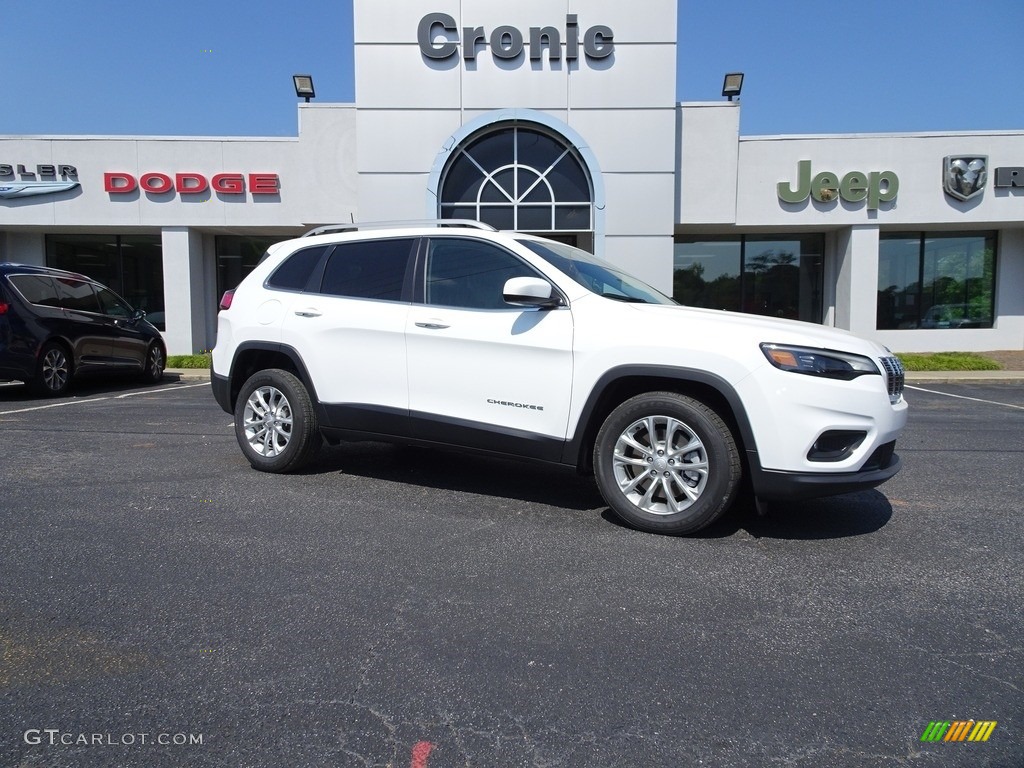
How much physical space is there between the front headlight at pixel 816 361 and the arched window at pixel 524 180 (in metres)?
11.9

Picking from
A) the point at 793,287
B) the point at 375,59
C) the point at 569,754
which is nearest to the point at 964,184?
the point at 793,287

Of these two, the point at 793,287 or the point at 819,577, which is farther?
the point at 793,287

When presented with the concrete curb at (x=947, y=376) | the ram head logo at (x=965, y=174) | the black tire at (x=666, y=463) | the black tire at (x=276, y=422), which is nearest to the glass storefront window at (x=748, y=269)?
the ram head logo at (x=965, y=174)

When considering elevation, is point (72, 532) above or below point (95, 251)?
below

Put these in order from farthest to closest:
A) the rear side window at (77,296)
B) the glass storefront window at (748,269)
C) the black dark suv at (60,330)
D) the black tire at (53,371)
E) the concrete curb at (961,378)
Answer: the glass storefront window at (748,269), the concrete curb at (961,378), the rear side window at (77,296), the black tire at (53,371), the black dark suv at (60,330)

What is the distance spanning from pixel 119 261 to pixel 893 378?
1938 cm

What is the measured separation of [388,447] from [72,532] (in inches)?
117

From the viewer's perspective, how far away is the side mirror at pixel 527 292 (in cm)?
440

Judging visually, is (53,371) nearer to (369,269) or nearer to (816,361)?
(369,269)

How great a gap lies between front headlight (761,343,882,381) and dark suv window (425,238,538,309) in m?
1.60

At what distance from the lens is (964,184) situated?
A: 55.2ft

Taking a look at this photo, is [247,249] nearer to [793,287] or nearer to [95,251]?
[95,251]

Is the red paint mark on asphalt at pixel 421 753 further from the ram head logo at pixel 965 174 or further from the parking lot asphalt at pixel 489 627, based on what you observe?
the ram head logo at pixel 965 174

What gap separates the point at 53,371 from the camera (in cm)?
1034
